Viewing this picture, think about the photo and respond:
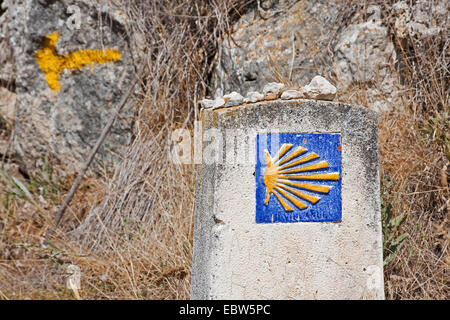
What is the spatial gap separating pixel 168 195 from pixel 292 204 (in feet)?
4.36

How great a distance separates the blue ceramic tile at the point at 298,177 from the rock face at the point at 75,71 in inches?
73.5

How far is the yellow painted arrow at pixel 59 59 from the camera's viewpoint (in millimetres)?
3713

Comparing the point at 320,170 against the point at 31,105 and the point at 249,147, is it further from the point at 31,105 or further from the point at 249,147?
the point at 31,105

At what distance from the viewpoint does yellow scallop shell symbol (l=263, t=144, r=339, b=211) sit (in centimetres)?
204

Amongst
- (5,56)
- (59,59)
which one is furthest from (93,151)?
(5,56)

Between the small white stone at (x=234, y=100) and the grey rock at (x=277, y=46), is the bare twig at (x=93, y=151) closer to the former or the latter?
the grey rock at (x=277, y=46)

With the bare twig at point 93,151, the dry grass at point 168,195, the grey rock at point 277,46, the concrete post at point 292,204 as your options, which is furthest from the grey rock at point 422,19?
the bare twig at point 93,151

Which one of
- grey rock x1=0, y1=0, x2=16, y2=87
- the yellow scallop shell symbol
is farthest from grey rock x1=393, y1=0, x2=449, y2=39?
grey rock x1=0, y1=0, x2=16, y2=87

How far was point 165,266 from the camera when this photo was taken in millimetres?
2844

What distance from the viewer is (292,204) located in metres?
2.04

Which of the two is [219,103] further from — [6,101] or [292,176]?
[6,101]

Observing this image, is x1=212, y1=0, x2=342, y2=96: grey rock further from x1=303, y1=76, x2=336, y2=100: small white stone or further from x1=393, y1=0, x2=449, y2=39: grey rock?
x1=303, y1=76, x2=336, y2=100: small white stone
